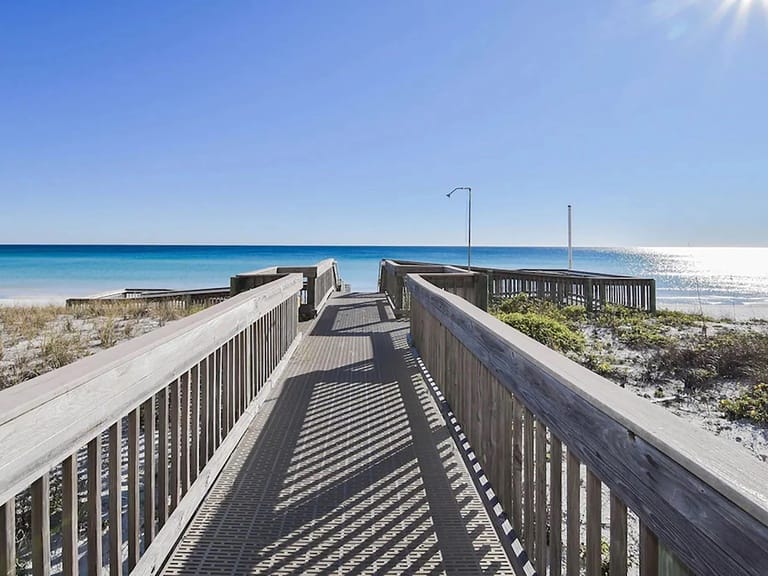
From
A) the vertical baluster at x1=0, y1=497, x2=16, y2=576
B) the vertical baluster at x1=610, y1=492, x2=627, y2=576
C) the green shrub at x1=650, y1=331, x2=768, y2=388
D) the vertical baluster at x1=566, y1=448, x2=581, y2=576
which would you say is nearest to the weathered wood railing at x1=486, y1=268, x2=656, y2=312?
the green shrub at x1=650, y1=331, x2=768, y2=388

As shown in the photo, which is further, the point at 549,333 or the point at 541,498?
the point at 549,333

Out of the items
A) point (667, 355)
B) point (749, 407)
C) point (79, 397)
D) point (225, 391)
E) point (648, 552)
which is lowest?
point (749, 407)

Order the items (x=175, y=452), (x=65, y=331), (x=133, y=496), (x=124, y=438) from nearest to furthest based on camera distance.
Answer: (x=133, y=496), (x=175, y=452), (x=124, y=438), (x=65, y=331)

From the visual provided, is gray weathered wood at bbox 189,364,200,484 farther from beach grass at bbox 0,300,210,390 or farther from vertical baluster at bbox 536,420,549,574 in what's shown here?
beach grass at bbox 0,300,210,390

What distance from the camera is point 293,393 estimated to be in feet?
12.0

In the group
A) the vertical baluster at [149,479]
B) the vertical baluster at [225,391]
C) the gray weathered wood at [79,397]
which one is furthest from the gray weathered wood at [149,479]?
the vertical baluster at [225,391]

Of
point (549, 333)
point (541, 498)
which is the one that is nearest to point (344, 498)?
point (541, 498)

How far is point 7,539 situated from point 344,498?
57.2 inches

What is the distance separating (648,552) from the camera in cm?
90

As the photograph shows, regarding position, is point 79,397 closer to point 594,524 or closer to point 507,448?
point 594,524

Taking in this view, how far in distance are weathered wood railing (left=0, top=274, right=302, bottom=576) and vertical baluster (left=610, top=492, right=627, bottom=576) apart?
121 centimetres

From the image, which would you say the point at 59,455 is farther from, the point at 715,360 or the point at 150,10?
the point at 150,10

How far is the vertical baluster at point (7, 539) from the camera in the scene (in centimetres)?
88

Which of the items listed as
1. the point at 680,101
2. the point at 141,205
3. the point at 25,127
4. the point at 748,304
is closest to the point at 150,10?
the point at 680,101
